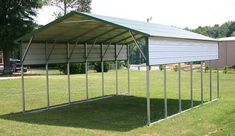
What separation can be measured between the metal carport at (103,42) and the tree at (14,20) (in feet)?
72.6

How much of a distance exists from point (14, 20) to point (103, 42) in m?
24.5

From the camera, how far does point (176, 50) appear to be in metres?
14.3

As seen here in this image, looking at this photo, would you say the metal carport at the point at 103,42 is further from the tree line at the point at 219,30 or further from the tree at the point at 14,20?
the tree line at the point at 219,30

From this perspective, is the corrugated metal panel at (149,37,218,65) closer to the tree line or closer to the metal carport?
the metal carport

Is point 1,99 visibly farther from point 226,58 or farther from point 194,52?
→ point 226,58

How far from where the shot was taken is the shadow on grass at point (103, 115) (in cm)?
1295

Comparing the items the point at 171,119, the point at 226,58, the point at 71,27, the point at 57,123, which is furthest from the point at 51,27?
the point at 226,58

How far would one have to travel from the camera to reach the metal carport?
12.8 metres

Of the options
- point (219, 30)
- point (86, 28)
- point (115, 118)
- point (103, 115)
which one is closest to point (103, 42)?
point (86, 28)

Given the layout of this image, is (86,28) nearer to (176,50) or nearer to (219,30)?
(176,50)

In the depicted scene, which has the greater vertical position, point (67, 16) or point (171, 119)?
point (67, 16)

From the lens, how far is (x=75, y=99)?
2058 centimetres

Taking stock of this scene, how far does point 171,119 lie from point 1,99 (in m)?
9.85

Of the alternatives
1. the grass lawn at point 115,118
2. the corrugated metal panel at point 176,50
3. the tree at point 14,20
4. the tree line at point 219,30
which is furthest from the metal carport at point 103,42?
the tree line at point 219,30
